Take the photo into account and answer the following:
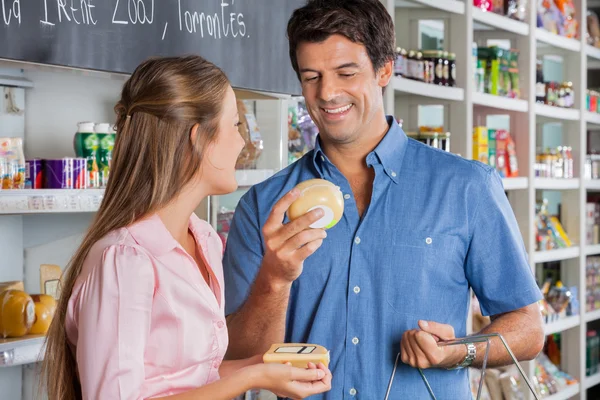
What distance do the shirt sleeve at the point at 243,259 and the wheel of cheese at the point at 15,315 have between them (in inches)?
26.5

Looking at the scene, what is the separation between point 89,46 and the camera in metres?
2.32

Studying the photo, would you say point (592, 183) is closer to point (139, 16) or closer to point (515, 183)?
point (515, 183)

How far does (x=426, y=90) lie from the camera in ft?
12.8

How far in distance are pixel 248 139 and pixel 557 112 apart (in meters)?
2.77

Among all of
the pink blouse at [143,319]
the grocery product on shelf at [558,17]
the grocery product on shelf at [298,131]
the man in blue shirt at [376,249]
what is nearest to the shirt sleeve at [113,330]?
the pink blouse at [143,319]

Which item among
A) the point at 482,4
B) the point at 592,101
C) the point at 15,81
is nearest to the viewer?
the point at 15,81

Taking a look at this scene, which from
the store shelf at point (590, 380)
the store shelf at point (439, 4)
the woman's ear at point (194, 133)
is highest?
the store shelf at point (439, 4)

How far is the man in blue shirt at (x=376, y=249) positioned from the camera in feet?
6.52

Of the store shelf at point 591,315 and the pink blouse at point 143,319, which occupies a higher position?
the pink blouse at point 143,319

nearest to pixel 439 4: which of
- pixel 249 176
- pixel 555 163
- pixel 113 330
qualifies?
pixel 249 176

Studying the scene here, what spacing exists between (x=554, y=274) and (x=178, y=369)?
470 centimetres

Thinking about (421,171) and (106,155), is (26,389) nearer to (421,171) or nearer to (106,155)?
(106,155)

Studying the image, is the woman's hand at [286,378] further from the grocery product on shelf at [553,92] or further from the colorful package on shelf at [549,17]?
the colorful package on shelf at [549,17]

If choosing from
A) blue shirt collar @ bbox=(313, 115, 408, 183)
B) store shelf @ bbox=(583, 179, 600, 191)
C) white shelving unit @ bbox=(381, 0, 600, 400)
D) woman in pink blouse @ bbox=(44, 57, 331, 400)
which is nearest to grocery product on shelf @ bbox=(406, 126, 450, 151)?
white shelving unit @ bbox=(381, 0, 600, 400)
